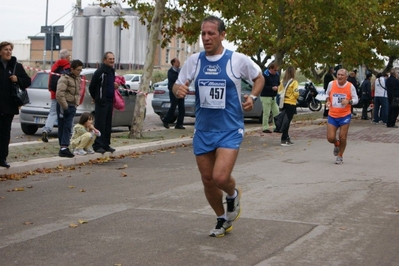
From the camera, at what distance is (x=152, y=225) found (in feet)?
26.3

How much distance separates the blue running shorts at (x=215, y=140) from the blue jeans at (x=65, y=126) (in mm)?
6759

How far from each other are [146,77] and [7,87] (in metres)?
7.41

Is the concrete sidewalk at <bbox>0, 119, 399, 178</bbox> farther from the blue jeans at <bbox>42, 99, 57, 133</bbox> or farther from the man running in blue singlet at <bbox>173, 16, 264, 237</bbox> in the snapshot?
the man running in blue singlet at <bbox>173, 16, 264, 237</bbox>

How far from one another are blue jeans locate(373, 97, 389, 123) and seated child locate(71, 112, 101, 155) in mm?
15685

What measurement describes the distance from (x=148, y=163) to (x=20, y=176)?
9.55 feet

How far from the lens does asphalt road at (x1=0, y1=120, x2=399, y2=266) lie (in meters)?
6.75

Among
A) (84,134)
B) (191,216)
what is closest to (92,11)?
(84,134)

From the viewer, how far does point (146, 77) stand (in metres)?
19.0

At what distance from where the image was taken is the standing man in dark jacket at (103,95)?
48.0ft

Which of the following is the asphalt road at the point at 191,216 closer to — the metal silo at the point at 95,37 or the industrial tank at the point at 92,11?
the metal silo at the point at 95,37

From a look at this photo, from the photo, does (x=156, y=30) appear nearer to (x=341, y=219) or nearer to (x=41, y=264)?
(x=341, y=219)

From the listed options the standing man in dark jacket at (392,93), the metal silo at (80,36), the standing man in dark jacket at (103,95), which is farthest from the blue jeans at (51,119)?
the metal silo at (80,36)

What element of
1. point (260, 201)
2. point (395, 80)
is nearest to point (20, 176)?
point (260, 201)

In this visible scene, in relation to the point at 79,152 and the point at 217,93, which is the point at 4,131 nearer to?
the point at 79,152
